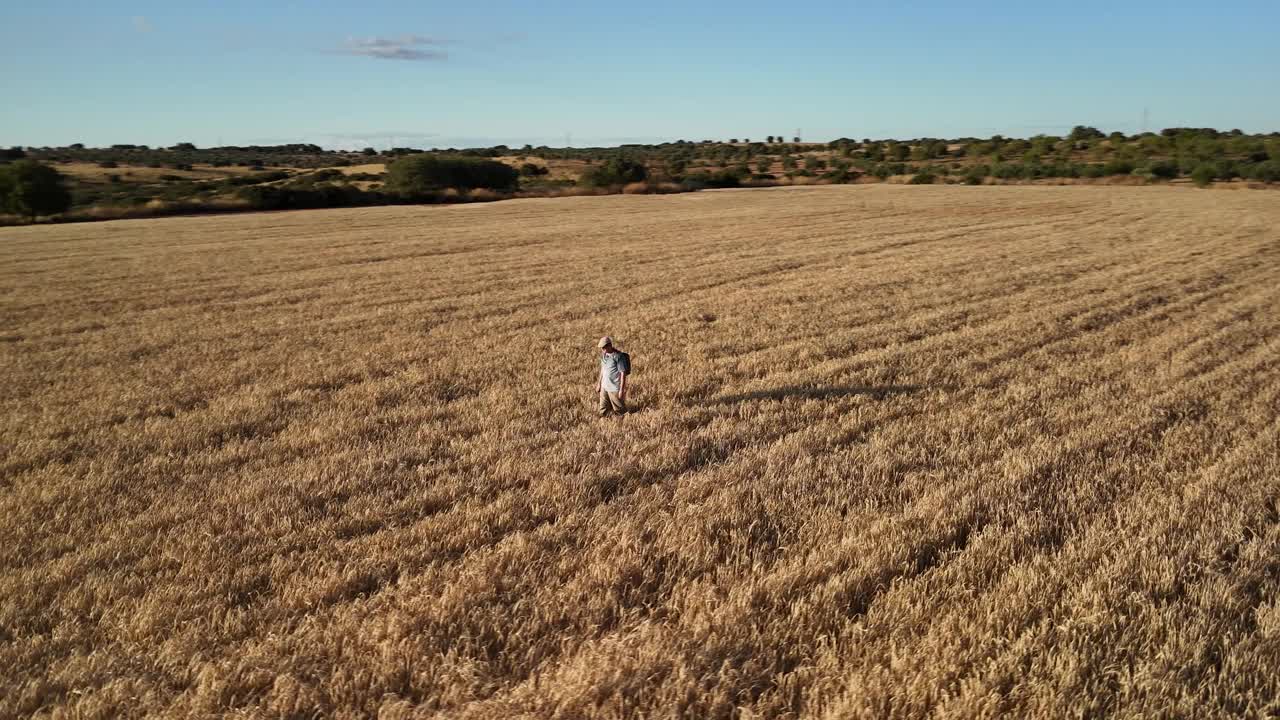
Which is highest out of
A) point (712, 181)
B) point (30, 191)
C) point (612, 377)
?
point (712, 181)

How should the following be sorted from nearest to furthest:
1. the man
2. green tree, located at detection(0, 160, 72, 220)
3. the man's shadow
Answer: the man → the man's shadow → green tree, located at detection(0, 160, 72, 220)

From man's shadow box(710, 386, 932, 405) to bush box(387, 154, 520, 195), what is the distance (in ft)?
162

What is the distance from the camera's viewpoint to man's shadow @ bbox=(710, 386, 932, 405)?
8.51 meters

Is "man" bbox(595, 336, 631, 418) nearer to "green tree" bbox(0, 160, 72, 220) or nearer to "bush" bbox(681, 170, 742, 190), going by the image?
"green tree" bbox(0, 160, 72, 220)

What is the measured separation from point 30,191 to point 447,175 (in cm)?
2485

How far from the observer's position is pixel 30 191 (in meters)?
A: 42.0

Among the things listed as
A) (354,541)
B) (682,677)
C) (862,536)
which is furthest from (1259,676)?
(354,541)

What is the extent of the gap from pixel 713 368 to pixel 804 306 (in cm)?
476

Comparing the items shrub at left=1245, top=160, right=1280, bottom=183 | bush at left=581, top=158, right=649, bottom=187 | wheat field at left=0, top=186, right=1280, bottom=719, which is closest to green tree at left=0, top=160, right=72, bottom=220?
bush at left=581, top=158, right=649, bottom=187

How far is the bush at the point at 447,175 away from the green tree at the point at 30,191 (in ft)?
60.9

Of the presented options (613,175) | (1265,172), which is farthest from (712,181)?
(1265,172)

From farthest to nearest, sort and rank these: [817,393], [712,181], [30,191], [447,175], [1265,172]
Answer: [712,181] → [447,175] → [1265,172] → [30,191] → [817,393]

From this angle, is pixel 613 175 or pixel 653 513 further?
pixel 613 175

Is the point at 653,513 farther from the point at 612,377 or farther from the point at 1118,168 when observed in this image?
the point at 1118,168
